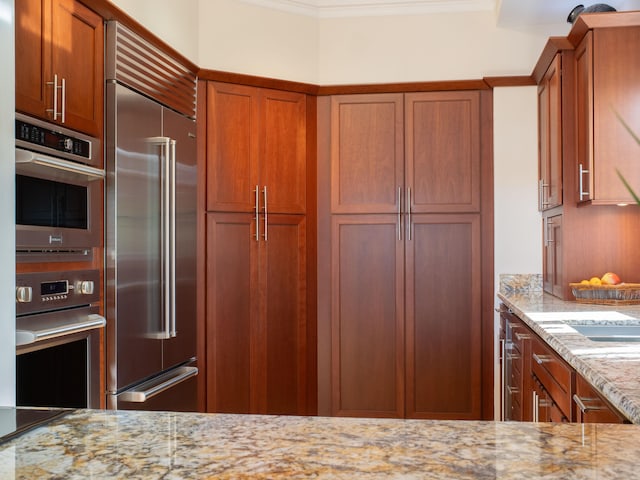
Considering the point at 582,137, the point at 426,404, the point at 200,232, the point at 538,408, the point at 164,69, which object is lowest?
the point at 426,404

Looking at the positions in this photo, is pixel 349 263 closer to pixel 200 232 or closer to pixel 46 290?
pixel 200 232

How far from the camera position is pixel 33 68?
235 centimetres

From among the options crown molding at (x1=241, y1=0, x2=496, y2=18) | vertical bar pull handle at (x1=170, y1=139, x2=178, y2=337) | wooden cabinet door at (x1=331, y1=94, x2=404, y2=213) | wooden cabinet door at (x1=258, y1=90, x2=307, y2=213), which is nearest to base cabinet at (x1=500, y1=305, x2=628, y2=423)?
wooden cabinet door at (x1=331, y1=94, x2=404, y2=213)

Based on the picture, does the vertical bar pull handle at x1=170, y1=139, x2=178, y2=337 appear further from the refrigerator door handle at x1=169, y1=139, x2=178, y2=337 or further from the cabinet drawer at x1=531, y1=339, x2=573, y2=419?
the cabinet drawer at x1=531, y1=339, x2=573, y2=419

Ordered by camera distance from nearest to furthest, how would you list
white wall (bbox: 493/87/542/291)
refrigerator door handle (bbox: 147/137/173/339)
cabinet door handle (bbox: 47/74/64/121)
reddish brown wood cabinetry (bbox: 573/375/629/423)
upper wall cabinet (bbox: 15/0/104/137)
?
reddish brown wood cabinetry (bbox: 573/375/629/423), upper wall cabinet (bbox: 15/0/104/137), cabinet door handle (bbox: 47/74/64/121), refrigerator door handle (bbox: 147/137/173/339), white wall (bbox: 493/87/542/291)

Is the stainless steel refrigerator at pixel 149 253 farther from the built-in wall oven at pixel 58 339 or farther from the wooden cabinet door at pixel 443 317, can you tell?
the wooden cabinet door at pixel 443 317

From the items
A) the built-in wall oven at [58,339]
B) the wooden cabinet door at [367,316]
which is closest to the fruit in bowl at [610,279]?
the wooden cabinet door at [367,316]

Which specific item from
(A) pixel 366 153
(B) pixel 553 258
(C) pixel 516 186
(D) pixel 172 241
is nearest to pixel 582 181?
(B) pixel 553 258

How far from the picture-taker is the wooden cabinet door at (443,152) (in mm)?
4184

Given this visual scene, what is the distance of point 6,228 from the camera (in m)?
1.37

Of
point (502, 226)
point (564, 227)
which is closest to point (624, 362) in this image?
point (564, 227)

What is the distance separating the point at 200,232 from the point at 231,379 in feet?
2.81

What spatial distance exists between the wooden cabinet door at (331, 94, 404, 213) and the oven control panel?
1.89 m

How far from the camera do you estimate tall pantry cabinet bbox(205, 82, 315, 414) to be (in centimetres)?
391
